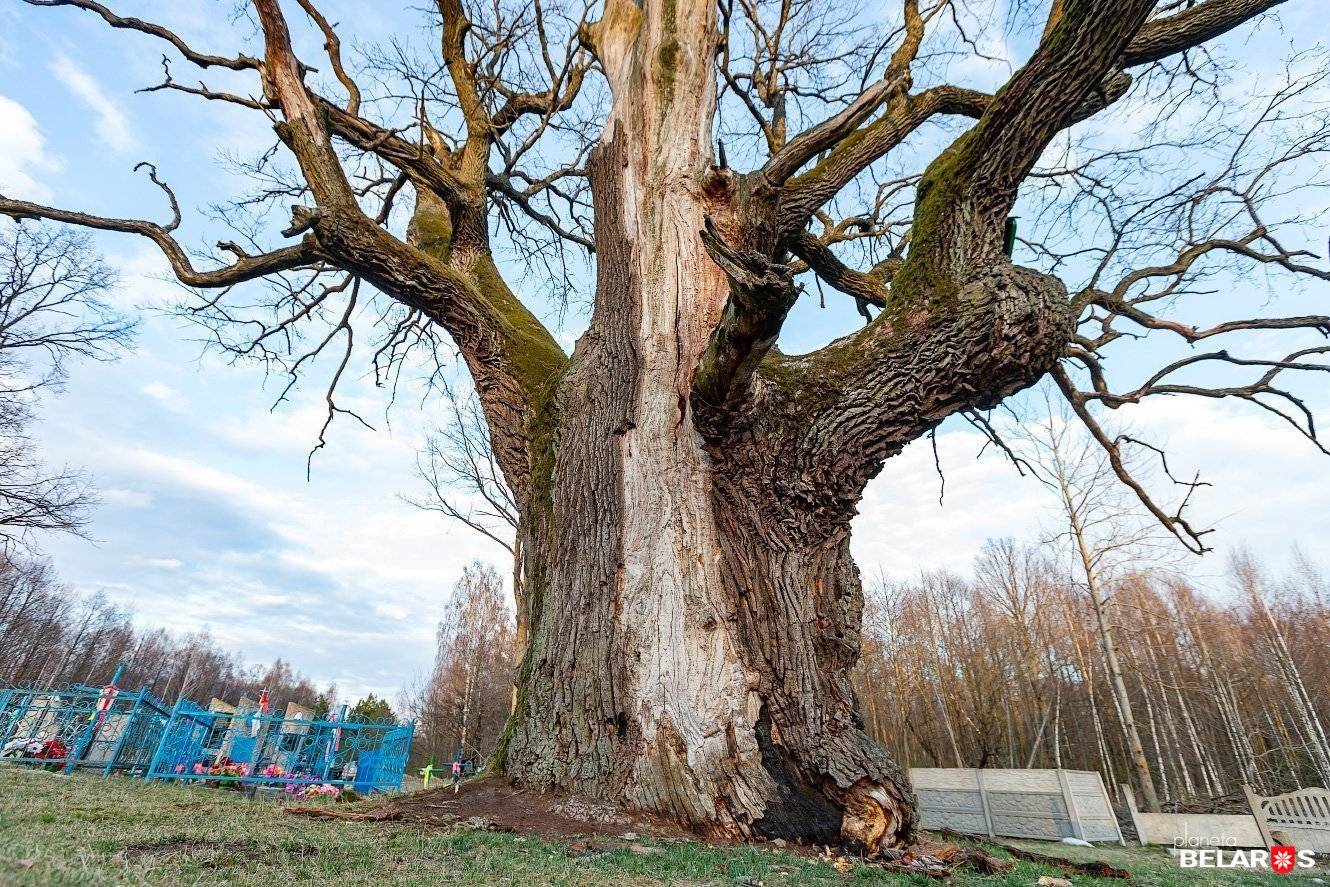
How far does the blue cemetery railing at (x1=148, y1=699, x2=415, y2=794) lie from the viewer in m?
8.56

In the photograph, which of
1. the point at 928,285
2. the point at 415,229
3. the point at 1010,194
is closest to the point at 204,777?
the point at 415,229

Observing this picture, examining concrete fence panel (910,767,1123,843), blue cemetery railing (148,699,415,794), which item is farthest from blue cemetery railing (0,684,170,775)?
concrete fence panel (910,767,1123,843)

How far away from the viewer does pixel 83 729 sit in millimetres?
9586

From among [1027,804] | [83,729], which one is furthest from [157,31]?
[1027,804]

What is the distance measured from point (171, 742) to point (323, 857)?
32.2 ft

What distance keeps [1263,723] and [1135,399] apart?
27437mm

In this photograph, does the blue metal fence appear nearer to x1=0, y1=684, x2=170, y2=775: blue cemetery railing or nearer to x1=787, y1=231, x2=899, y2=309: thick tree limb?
x1=0, y1=684, x2=170, y2=775: blue cemetery railing

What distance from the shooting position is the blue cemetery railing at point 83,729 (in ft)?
29.1

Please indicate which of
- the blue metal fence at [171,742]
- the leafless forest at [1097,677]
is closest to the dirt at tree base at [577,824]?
the blue metal fence at [171,742]

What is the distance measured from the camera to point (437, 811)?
8.73ft

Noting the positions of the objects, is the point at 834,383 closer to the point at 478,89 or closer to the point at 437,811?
the point at 437,811

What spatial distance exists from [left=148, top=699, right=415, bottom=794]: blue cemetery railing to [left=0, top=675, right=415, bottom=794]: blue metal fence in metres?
0.02

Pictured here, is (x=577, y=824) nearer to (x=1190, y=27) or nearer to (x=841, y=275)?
(x=841, y=275)

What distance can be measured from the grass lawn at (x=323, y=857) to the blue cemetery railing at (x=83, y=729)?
8895 millimetres
